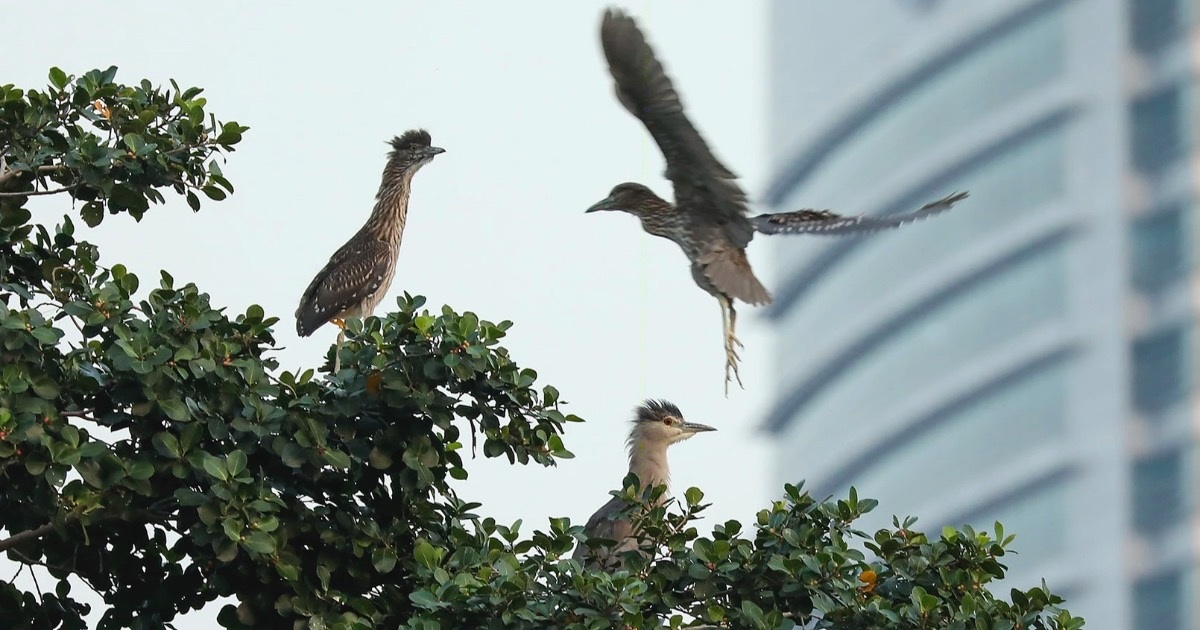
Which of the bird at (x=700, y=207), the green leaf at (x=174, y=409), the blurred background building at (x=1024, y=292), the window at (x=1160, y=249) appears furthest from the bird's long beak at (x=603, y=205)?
the window at (x=1160, y=249)

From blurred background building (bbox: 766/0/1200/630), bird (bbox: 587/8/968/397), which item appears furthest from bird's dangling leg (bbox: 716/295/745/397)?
blurred background building (bbox: 766/0/1200/630)

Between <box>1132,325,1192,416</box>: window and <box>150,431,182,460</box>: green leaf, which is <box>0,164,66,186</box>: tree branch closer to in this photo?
<box>150,431,182,460</box>: green leaf

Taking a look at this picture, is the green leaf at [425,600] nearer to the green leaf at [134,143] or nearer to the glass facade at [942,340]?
the green leaf at [134,143]

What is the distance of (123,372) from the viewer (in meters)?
5.88

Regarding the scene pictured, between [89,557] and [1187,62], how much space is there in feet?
181

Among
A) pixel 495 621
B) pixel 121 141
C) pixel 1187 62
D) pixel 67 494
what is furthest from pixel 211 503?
pixel 1187 62

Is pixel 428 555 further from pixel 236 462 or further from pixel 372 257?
pixel 372 257

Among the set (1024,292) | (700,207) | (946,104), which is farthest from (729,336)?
(946,104)

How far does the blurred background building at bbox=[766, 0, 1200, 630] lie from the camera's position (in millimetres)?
58875

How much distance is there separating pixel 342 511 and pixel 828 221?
2610mm

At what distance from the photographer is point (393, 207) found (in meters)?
9.62

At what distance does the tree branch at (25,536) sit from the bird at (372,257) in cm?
295

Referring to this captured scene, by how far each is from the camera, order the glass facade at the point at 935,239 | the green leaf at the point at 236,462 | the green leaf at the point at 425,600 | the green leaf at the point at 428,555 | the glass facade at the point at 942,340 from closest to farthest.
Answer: the green leaf at the point at 425,600
the green leaf at the point at 236,462
the green leaf at the point at 428,555
the glass facade at the point at 942,340
the glass facade at the point at 935,239

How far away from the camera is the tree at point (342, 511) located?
5.70 m
